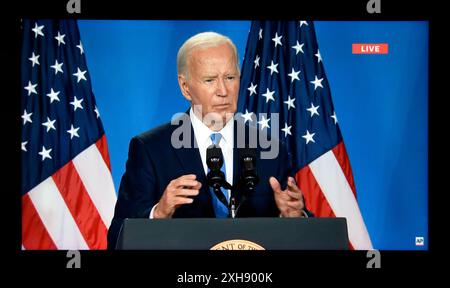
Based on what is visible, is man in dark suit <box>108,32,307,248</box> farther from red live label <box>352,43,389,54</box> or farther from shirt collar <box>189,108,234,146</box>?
red live label <box>352,43,389,54</box>

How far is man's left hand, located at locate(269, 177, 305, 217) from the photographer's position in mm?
3521

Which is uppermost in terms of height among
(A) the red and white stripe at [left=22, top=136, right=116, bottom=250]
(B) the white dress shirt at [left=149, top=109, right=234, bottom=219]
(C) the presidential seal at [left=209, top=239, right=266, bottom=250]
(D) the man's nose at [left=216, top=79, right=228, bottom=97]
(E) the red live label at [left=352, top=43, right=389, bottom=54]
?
(E) the red live label at [left=352, top=43, right=389, bottom=54]

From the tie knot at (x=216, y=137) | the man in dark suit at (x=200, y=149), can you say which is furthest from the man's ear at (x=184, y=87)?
the tie knot at (x=216, y=137)

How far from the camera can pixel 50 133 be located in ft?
15.3

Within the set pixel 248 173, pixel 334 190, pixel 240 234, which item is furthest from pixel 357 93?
pixel 240 234

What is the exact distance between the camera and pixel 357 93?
15.5ft

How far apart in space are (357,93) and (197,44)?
45.0 inches

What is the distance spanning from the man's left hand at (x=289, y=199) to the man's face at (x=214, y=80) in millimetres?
1074

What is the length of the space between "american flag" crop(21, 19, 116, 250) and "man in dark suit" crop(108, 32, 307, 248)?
24cm

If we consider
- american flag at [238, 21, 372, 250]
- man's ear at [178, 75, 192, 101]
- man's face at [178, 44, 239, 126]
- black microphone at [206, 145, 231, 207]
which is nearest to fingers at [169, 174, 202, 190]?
black microphone at [206, 145, 231, 207]

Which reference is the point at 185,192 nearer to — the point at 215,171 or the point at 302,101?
the point at 215,171

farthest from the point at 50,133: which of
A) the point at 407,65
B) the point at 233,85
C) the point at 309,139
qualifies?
the point at 407,65
